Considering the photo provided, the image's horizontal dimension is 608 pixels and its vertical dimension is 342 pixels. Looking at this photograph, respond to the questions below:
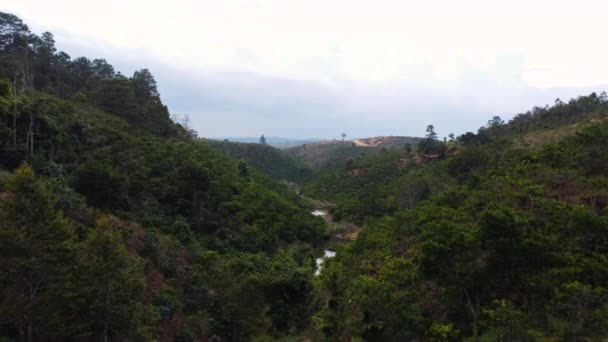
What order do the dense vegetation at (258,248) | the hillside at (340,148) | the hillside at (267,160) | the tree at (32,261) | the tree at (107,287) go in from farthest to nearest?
the hillside at (340,148)
the hillside at (267,160)
the tree at (107,287)
the dense vegetation at (258,248)
the tree at (32,261)

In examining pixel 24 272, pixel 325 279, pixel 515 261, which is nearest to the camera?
pixel 24 272

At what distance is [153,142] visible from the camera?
3706cm

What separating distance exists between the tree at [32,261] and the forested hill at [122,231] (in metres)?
0.03

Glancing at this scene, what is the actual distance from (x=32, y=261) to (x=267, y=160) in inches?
3270

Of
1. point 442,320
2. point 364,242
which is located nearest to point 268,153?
point 364,242

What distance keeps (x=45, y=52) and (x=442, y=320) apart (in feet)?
172

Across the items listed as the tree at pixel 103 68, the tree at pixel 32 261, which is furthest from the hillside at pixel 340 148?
the tree at pixel 32 261

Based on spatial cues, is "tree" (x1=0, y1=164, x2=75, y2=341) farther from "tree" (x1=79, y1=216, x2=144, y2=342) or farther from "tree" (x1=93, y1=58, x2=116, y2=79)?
"tree" (x1=93, y1=58, x2=116, y2=79)

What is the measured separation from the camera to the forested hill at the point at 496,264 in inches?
450

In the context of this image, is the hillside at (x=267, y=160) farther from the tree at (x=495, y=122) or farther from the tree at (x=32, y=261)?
the tree at (x=32, y=261)

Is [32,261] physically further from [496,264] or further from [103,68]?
[103,68]

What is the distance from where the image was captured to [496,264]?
13.2 m

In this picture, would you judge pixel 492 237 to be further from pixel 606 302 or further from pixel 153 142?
pixel 153 142

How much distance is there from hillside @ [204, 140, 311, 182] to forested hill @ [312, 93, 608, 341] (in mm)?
64332
